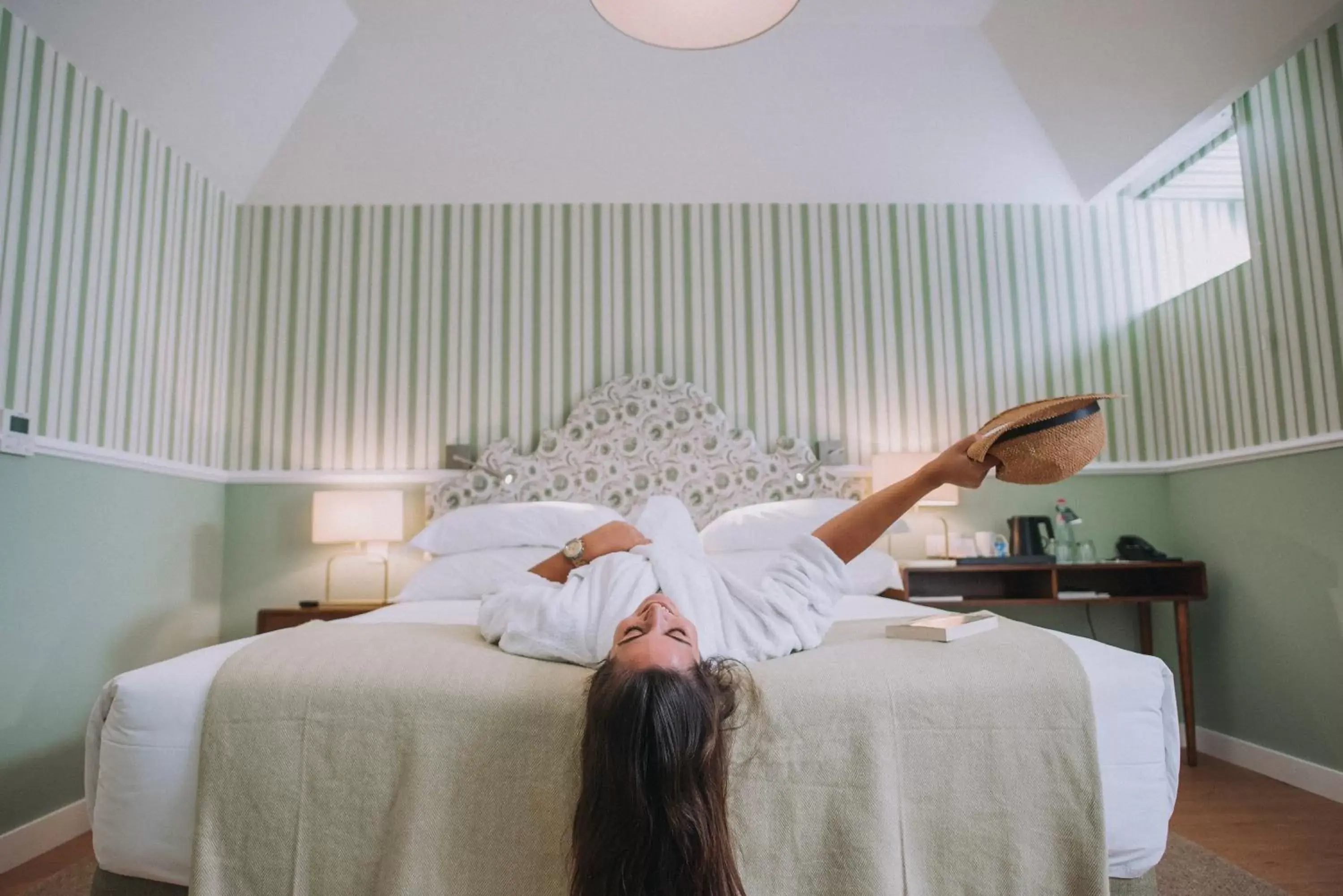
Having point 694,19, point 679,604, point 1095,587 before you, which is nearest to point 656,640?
point 679,604

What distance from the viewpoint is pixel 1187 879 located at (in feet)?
6.89

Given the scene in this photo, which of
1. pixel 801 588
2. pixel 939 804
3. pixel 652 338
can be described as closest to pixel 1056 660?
pixel 939 804

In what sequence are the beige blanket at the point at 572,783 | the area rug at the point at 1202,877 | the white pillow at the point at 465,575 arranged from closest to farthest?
the beige blanket at the point at 572,783
the area rug at the point at 1202,877
the white pillow at the point at 465,575

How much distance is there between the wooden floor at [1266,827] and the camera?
7.02 feet

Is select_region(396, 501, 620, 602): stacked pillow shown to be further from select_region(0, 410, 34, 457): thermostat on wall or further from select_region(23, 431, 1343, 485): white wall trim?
select_region(0, 410, 34, 457): thermostat on wall

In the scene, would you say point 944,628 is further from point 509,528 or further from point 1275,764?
point 1275,764

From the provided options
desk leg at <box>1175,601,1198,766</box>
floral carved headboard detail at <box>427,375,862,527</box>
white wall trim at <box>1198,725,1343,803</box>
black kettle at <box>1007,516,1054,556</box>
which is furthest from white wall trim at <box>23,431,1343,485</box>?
white wall trim at <box>1198,725,1343,803</box>

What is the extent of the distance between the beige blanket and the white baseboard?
4.79 feet

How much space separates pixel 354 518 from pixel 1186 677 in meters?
3.46

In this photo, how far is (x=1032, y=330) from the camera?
3988 mm

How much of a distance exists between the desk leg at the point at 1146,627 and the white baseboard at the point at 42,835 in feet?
13.0

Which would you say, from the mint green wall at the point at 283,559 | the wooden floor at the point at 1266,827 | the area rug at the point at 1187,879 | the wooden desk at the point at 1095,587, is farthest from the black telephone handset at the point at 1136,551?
the mint green wall at the point at 283,559

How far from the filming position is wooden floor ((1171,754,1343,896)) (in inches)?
84.3

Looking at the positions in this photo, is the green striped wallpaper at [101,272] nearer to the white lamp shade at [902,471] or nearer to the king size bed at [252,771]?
the king size bed at [252,771]
